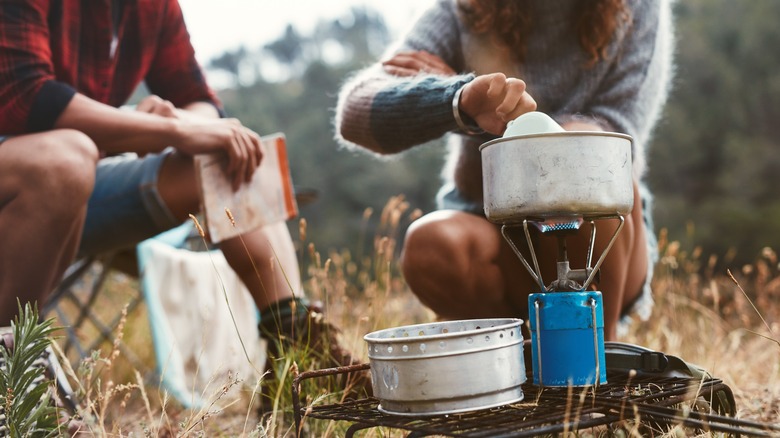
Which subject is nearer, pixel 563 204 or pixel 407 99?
pixel 563 204

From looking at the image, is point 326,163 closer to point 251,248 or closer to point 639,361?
point 251,248

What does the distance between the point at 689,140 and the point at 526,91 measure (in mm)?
16398

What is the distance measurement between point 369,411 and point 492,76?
2.05 ft

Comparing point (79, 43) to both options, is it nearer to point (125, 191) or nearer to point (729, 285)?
point (125, 191)

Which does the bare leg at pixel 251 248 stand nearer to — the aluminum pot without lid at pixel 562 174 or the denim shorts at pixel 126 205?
the denim shorts at pixel 126 205

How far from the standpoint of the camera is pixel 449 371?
3.55ft

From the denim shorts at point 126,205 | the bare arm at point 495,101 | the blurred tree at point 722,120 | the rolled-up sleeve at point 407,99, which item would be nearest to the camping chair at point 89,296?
the denim shorts at point 126,205

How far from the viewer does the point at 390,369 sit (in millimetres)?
1129

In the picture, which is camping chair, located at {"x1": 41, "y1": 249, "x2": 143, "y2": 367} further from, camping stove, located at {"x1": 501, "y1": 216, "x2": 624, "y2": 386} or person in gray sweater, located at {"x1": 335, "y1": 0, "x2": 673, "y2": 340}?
camping stove, located at {"x1": 501, "y1": 216, "x2": 624, "y2": 386}

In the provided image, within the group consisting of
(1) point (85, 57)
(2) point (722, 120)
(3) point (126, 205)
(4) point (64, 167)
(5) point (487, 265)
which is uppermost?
(1) point (85, 57)

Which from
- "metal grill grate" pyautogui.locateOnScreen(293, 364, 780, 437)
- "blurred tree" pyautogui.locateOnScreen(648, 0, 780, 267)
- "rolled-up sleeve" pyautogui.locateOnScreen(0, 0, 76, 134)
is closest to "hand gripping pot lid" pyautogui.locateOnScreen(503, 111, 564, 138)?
"metal grill grate" pyautogui.locateOnScreen(293, 364, 780, 437)

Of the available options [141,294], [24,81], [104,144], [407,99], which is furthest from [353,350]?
[141,294]

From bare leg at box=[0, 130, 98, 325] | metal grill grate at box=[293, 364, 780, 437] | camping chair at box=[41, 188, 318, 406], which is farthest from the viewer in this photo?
camping chair at box=[41, 188, 318, 406]

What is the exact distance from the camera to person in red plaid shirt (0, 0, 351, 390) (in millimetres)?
1568
